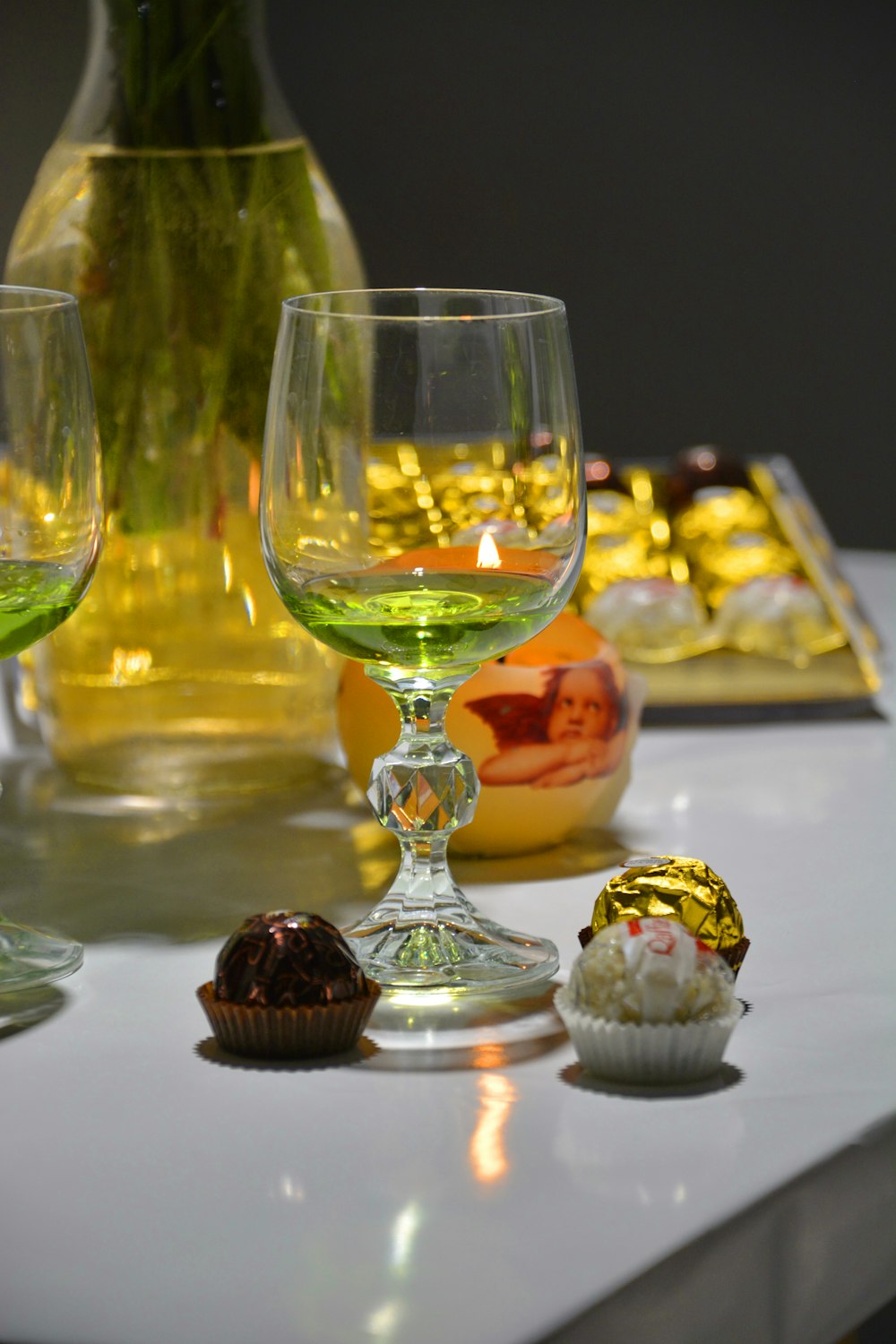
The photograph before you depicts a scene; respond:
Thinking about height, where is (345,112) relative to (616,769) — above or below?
above

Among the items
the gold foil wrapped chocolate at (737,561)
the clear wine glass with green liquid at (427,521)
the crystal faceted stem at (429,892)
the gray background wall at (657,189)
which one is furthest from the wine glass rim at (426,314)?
the gray background wall at (657,189)

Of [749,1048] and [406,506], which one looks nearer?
[749,1048]

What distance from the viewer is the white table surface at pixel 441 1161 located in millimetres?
413

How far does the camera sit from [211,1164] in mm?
481

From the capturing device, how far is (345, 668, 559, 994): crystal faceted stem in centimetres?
62

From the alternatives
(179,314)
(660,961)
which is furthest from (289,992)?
(179,314)

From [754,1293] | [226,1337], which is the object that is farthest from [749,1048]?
[226,1337]

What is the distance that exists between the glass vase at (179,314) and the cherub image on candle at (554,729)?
0.16m

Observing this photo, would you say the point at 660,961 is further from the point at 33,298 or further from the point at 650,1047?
the point at 33,298

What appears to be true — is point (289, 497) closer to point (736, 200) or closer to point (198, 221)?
point (198, 221)

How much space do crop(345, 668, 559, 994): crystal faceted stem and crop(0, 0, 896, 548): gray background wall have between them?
1878mm

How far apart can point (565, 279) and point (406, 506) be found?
1.90m

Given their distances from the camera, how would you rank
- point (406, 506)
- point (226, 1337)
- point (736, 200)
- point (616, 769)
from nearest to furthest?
point (226, 1337) < point (406, 506) < point (616, 769) < point (736, 200)

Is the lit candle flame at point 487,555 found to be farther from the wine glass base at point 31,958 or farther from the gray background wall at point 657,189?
the gray background wall at point 657,189
